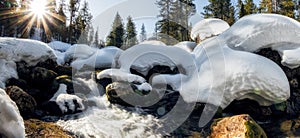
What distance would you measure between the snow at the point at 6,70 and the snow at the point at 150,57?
4807 millimetres

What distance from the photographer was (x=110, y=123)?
7.57 m

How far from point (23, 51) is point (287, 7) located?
30.4 m

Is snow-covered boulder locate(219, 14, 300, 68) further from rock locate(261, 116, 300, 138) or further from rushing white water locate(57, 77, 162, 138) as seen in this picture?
rushing white water locate(57, 77, 162, 138)

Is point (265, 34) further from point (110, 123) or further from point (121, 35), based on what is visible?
point (121, 35)

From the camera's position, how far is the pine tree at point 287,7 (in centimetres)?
2895

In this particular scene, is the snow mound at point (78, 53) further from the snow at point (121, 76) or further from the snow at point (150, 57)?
the snow at point (121, 76)

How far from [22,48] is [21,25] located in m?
26.9

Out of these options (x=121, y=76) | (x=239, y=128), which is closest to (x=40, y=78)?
(x=121, y=76)

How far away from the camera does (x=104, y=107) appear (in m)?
9.16

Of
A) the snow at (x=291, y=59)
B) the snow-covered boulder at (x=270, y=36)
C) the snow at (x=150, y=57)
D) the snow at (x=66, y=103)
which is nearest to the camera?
the snow at (x=66, y=103)

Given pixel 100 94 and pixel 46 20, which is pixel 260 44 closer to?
pixel 100 94

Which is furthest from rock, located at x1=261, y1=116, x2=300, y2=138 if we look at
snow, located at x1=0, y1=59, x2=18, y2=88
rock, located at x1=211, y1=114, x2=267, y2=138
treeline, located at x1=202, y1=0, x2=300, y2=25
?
treeline, located at x1=202, y1=0, x2=300, y2=25

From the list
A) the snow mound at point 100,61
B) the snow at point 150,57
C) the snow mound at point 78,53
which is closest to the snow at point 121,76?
the snow at point 150,57

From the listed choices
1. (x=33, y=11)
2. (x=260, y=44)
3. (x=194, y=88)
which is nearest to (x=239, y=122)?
(x=194, y=88)
